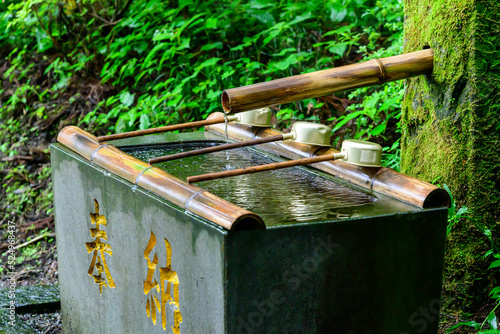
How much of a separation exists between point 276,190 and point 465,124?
961 millimetres

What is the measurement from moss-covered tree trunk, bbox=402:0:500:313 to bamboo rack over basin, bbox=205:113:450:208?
0.54 m

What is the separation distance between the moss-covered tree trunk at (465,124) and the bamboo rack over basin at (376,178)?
1.77ft

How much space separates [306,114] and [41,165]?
A: 11.7ft

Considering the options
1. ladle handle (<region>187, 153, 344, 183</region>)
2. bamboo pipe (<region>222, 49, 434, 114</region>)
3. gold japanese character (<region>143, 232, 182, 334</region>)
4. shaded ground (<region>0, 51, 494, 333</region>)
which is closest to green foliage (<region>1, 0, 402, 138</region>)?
shaded ground (<region>0, 51, 494, 333</region>)

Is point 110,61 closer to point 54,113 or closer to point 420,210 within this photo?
point 54,113

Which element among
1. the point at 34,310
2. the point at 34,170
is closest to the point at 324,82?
the point at 34,310

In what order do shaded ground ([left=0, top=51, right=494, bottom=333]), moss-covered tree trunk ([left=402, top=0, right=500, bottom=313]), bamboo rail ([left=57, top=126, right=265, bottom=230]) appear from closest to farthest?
bamboo rail ([left=57, top=126, right=265, bottom=230]), moss-covered tree trunk ([left=402, top=0, right=500, bottom=313]), shaded ground ([left=0, top=51, right=494, bottom=333])

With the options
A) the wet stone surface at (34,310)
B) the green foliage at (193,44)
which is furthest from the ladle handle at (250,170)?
the green foliage at (193,44)

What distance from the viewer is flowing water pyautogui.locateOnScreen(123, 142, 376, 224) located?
2.02m

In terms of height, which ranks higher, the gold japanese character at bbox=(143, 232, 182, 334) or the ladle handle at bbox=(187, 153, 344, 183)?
the ladle handle at bbox=(187, 153, 344, 183)

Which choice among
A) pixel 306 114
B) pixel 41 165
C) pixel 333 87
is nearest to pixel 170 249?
pixel 333 87

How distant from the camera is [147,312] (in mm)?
2312

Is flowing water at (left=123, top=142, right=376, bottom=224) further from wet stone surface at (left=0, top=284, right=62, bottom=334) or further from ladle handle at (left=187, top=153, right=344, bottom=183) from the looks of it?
wet stone surface at (left=0, top=284, right=62, bottom=334)

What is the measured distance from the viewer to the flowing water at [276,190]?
2.02 meters
